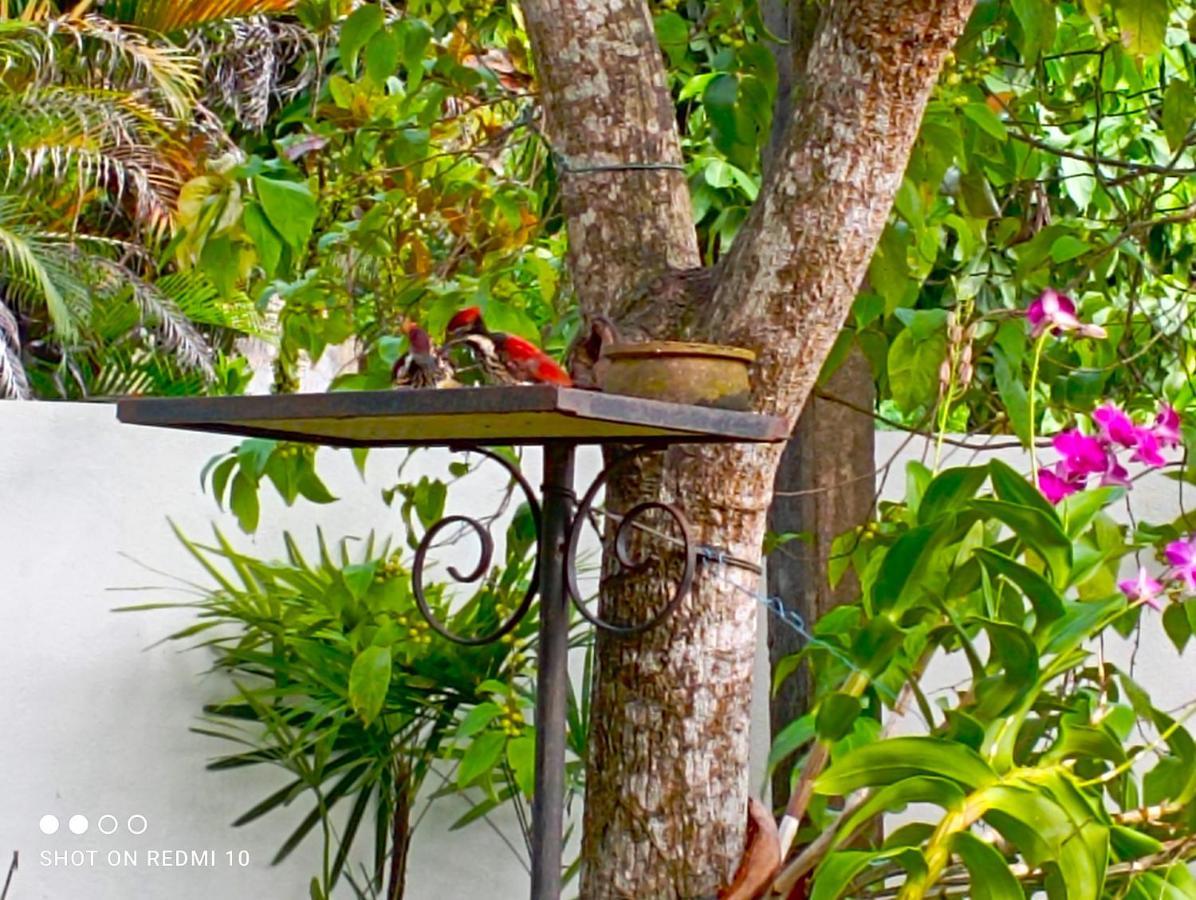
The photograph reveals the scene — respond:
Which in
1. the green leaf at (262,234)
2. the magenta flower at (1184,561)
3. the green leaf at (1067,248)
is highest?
the green leaf at (1067,248)

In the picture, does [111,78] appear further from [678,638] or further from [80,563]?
[678,638]

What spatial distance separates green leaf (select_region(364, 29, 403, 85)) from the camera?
224cm

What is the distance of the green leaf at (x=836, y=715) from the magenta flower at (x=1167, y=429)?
50 centimetres

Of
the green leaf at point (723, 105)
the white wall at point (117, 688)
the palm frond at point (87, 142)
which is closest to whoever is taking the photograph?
the green leaf at point (723, 105)

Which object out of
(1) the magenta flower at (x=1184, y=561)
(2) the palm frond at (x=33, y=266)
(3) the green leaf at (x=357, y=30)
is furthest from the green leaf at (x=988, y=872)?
(2) the palm frond at (x=33, y=266)

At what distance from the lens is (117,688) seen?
2863 mm

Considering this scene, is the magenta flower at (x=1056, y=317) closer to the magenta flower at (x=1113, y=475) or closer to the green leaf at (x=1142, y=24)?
the magenta flower at (x=1113, y=475)

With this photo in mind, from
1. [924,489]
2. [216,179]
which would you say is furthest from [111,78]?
[924,489]

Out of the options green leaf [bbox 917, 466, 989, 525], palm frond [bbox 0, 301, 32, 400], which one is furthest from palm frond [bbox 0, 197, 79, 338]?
green leaf [bbox 917, 466, 989, 525]

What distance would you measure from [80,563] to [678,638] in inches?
61.6

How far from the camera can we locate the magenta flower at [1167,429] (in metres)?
1.85

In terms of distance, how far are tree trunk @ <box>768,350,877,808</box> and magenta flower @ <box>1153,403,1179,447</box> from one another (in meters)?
0.58

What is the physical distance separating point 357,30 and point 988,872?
4.56ft

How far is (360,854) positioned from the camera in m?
2.94
